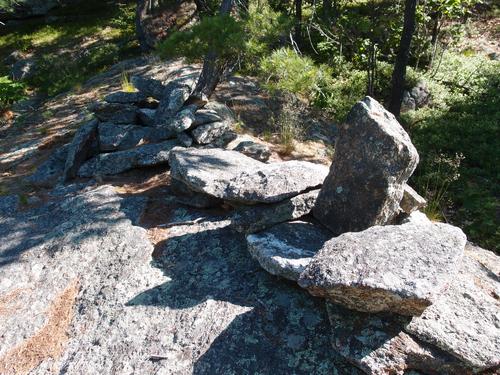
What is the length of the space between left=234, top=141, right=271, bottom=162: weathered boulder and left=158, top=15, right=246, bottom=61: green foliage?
1479 mm

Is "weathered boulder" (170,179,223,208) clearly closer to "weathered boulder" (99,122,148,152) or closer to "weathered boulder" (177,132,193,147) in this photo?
"weathered boulder" (177,132,193,147)

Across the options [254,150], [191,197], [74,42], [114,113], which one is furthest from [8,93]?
[191,197]

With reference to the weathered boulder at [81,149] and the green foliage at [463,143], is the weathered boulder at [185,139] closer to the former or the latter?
the weathered boulder at [81,149]

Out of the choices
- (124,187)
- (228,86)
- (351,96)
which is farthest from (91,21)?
(124,187)

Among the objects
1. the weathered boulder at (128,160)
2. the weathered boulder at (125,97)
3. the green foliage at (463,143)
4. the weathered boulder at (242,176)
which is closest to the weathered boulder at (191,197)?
the weathered boulder at (242,176)

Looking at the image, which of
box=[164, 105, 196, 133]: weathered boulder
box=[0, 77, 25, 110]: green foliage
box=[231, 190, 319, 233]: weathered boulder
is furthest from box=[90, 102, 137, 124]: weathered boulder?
box=[0, 77, 25, 110]: green foliage

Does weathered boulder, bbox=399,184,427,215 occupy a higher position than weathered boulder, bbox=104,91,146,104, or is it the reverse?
weathered boulder, bbox=399,184,427,215

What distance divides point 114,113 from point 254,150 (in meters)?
2.83

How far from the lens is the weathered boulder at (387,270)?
3080mm

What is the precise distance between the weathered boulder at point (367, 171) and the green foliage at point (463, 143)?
2210mm

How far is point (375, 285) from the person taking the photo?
10.1ft

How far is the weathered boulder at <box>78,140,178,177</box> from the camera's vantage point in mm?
6805

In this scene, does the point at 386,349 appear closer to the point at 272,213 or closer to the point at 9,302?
the point at 272,213

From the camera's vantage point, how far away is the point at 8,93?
13195 mm
